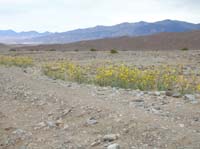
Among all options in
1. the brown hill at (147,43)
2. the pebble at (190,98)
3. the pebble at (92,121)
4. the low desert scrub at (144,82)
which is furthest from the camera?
the brown hill at (147,43)

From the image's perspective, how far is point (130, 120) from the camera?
6.94 m

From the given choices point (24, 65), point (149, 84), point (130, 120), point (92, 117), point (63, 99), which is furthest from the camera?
point (24, 65)

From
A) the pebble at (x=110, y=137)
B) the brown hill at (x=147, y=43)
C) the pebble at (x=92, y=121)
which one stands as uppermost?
the pebble at (x=92, y=121)

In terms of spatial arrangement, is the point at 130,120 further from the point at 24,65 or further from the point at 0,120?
the point at 24,65

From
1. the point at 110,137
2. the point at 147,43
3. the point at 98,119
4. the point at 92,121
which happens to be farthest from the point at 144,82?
the point at 147,43

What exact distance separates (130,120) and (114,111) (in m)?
0.66

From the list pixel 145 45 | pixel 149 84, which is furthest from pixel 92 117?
pixel 145 45

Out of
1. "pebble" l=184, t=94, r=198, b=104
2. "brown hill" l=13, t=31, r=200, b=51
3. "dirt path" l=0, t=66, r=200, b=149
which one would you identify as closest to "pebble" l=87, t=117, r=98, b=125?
"dirt path" l=0, t=66, r=200, b=149

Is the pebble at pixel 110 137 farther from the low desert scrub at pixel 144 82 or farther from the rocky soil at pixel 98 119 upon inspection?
the low desert scrub at pixel 144 82

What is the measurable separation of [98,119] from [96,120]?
68mm

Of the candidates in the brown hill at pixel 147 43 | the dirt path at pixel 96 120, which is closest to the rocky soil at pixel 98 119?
the dirt path at pixel 96 120

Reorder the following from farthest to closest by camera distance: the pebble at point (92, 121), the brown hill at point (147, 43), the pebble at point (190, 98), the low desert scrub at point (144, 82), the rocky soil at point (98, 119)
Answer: the brown hill at point (147, 43), the low desert scrub at point (144, 82), the pebble at point (190, 98), the pebble at point (92, 121), the rocky soil at point (98, 119)

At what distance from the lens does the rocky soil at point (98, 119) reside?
20.6 ft

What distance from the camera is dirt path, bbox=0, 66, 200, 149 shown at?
20.7 feet
